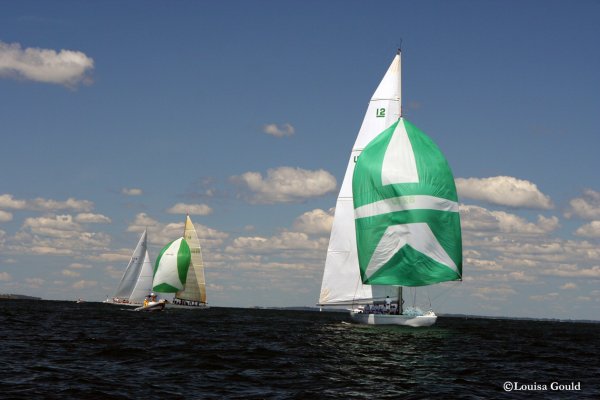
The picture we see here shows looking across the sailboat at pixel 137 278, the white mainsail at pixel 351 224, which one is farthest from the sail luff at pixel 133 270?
the white mainsail at pixel 351 224

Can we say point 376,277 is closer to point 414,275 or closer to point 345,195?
point 414,275

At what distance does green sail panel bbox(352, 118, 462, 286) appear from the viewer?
2176 inches

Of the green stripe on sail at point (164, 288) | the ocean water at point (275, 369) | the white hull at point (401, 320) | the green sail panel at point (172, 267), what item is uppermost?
the green sail panel at point (172, 267)

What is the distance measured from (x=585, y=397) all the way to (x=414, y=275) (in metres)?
30.3

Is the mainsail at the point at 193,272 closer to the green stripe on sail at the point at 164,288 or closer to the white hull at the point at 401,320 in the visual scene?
the green stripe on sail at the point at 164,288

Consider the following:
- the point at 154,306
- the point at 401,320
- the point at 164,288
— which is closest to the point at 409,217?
the point at 401,320

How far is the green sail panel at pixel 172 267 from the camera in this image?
111 meters

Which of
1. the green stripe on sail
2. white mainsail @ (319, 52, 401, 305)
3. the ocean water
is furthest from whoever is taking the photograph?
the green stripe on sail

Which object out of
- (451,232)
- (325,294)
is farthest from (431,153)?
(325,294)

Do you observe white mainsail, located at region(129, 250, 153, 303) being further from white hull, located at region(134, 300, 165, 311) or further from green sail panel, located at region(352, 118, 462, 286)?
green sail panel, located at region(352, 118, 462, 286)

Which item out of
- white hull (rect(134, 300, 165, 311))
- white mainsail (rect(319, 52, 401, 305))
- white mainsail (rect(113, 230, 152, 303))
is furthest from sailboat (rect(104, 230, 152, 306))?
white mainsail (rect(319, 52, 401, 305))

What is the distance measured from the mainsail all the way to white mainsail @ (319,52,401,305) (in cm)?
5096

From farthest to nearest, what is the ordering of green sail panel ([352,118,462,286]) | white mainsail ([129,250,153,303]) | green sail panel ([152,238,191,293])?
white mainsail ([129,250,153,303]), green sail panel ([152,238,191,293]), green sail panel ([352,118,462,286])

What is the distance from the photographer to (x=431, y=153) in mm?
56844
